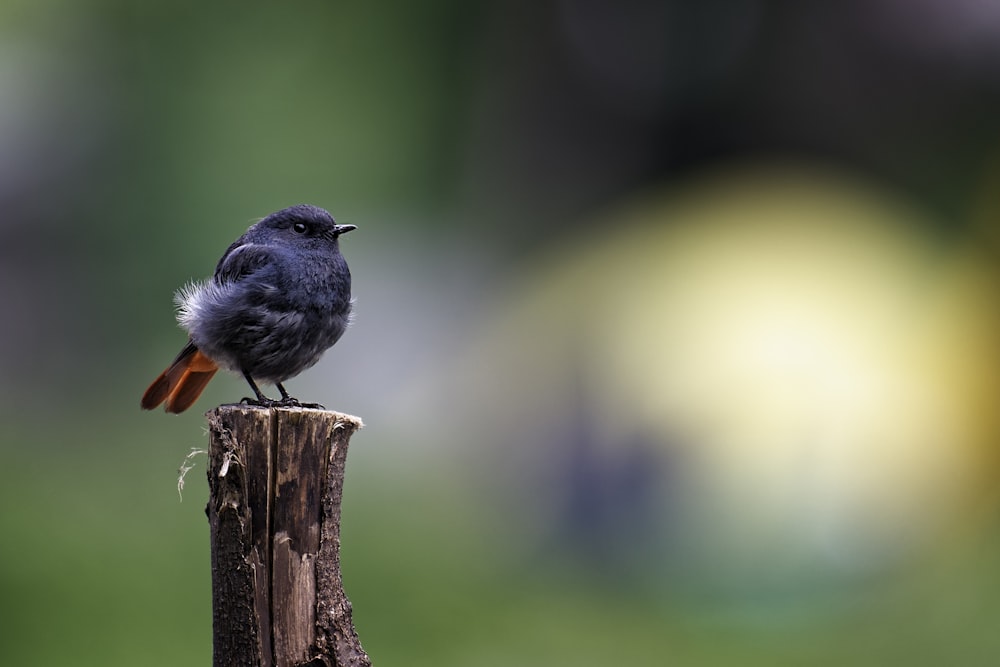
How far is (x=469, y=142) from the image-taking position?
1291 centimetres

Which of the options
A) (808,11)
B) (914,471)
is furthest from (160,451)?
(808,11)

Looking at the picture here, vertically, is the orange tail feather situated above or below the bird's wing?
below

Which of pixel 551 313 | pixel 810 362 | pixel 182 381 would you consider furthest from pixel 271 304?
pixel 551 313

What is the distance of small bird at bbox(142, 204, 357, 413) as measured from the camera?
13.6 feet

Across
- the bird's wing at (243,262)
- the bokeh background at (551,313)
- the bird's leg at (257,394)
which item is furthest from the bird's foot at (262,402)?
the bokeh background at (551,313)

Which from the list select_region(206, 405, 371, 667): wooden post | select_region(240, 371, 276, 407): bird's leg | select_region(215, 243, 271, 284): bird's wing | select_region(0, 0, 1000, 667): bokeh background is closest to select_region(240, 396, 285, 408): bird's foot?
select_region(240, 371, 276, 407): bird's leg

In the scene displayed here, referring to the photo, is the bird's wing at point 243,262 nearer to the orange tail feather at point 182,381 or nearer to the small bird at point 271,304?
the small bird at point 271,304

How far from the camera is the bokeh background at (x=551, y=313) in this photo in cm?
884

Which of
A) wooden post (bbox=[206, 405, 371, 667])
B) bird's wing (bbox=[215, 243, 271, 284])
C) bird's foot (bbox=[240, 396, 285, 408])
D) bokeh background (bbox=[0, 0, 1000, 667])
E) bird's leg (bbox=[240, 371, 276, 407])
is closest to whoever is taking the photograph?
wooden post (bbox=[206, 405, 371, 667])

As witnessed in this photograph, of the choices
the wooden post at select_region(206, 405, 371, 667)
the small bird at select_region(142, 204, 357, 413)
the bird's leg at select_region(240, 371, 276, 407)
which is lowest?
the wooden post at select_region(206, 405, 371, 667)

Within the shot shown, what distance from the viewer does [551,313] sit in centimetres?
1132

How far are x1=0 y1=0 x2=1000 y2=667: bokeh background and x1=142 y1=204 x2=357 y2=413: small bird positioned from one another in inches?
145

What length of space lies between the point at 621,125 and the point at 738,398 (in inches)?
164

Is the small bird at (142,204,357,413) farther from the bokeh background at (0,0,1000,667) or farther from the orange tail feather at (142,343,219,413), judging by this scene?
the bokeh background at (0,0,1000,667)
